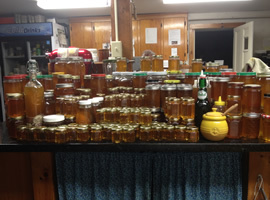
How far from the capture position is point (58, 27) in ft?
18.3

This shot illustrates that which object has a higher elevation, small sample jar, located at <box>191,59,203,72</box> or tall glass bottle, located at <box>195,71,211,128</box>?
small sample jar, located at <box>191,59,203,72</box>

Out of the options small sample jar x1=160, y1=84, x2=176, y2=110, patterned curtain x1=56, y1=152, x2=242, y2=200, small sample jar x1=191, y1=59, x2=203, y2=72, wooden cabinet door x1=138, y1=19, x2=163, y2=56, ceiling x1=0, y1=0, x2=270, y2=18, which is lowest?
patterned curtain x1=56, y1=152, x2=242, y2=200

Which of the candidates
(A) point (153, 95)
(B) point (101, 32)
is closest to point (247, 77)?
(A) point (153, 95)

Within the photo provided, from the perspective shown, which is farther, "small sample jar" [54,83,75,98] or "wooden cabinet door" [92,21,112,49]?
"wooden cabinet door" [92,21,112,49]

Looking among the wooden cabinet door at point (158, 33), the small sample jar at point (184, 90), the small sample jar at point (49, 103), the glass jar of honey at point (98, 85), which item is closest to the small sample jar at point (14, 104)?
the small sample jar at point (49, 103)

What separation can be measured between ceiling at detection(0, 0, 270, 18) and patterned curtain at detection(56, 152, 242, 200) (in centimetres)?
393

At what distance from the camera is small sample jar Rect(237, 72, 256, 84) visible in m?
1.62

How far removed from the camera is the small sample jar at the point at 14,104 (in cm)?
157

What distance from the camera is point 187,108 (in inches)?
58.8

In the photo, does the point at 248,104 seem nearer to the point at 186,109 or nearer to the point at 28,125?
the point at 186,109

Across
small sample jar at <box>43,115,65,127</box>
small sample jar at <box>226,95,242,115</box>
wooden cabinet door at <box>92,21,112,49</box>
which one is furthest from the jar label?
wooden cabinet door at <box>92,21,112,49</box>

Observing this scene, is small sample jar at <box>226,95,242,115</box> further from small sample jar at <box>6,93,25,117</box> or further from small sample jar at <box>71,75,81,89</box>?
small sample jar at <box>6,93,25,117</box>

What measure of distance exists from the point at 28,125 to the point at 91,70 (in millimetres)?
1147

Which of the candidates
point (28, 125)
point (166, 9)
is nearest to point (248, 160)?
point (28, 125)
